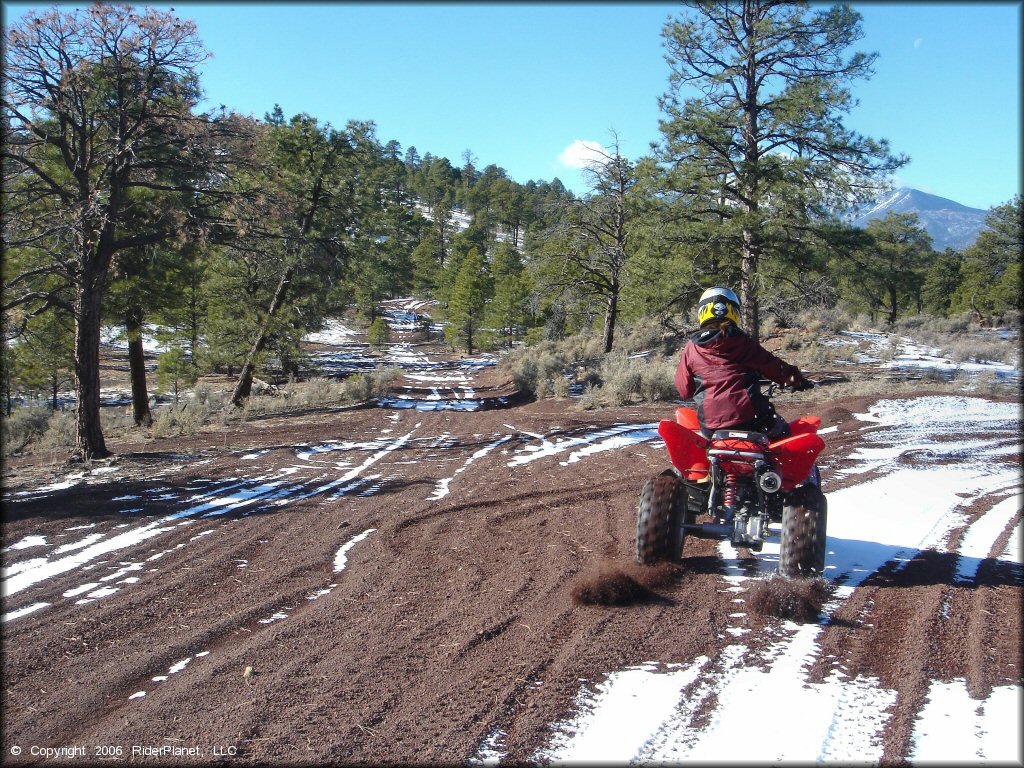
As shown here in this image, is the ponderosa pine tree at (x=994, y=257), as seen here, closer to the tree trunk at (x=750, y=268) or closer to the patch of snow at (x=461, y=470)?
the tree trunk at (x=750, y=268)

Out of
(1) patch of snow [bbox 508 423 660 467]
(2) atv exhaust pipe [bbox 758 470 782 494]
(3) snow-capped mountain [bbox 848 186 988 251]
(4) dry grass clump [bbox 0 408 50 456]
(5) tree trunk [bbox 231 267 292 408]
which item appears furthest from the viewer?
(5) tree trunk [bbox 231 267 292 408]

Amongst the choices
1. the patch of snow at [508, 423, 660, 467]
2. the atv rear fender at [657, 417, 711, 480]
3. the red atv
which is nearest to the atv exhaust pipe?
the red atv

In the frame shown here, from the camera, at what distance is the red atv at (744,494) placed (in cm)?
454

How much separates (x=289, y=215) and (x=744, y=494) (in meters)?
10.7

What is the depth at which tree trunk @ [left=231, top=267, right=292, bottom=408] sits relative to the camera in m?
21.3

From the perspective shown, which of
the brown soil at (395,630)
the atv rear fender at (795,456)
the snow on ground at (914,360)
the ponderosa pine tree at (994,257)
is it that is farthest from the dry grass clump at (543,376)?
the ponderosa pine tree at (994,257)

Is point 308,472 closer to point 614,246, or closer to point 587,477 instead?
point 587,477

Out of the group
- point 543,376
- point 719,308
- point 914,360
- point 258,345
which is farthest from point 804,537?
point 258,345

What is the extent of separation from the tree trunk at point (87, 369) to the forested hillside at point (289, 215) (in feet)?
0.13

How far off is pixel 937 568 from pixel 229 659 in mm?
5095

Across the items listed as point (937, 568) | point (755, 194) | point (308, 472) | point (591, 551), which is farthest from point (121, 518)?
point (755, 194)

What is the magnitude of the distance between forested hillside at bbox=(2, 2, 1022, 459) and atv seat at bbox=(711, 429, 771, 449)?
32.4 feet

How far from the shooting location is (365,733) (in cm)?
304

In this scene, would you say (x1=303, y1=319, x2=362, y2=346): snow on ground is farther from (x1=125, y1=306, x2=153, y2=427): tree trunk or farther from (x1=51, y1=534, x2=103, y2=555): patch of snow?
(x1=51, y1=534, x2=103, y2=555): patch of snow
